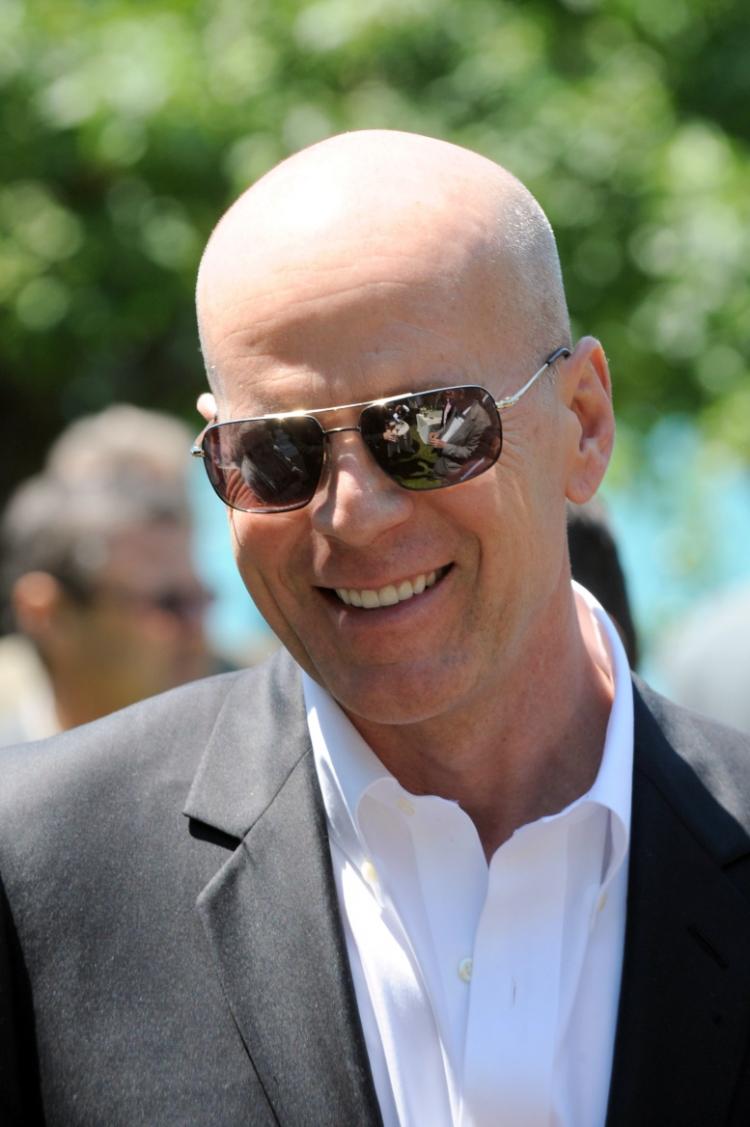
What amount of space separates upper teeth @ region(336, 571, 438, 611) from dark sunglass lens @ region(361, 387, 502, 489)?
0.15 metres

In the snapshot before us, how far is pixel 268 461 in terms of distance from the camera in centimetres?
242

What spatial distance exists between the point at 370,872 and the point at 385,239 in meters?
0.94

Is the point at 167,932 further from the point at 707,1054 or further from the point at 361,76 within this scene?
the point at 361,76

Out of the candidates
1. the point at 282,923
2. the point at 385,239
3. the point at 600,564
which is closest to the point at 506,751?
the point at 282,923

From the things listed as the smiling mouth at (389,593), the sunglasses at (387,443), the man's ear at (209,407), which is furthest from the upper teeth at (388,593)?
the man's ear at (209,407)

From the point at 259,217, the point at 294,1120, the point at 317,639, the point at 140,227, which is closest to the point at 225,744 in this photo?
the point at 317,639

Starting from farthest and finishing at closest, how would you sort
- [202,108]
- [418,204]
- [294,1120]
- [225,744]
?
[202,108] → [225,744] → [418,204] → [294,1120]

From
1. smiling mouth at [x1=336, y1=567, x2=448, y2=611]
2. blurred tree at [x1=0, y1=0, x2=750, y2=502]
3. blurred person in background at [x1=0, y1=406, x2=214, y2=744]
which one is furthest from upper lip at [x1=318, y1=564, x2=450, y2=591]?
blurred tree at [x1=0, y1=0, x2=750, y2=502]

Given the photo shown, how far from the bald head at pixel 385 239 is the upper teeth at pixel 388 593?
0.37 meters

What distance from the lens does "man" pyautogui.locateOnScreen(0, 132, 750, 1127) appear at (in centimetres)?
238

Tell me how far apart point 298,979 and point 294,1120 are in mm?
195

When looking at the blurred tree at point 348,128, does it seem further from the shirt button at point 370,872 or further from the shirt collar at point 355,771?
the shirt button at point 370,872

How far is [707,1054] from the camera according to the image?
2.42 meters

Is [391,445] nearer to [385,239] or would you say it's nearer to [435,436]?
[435,436]
